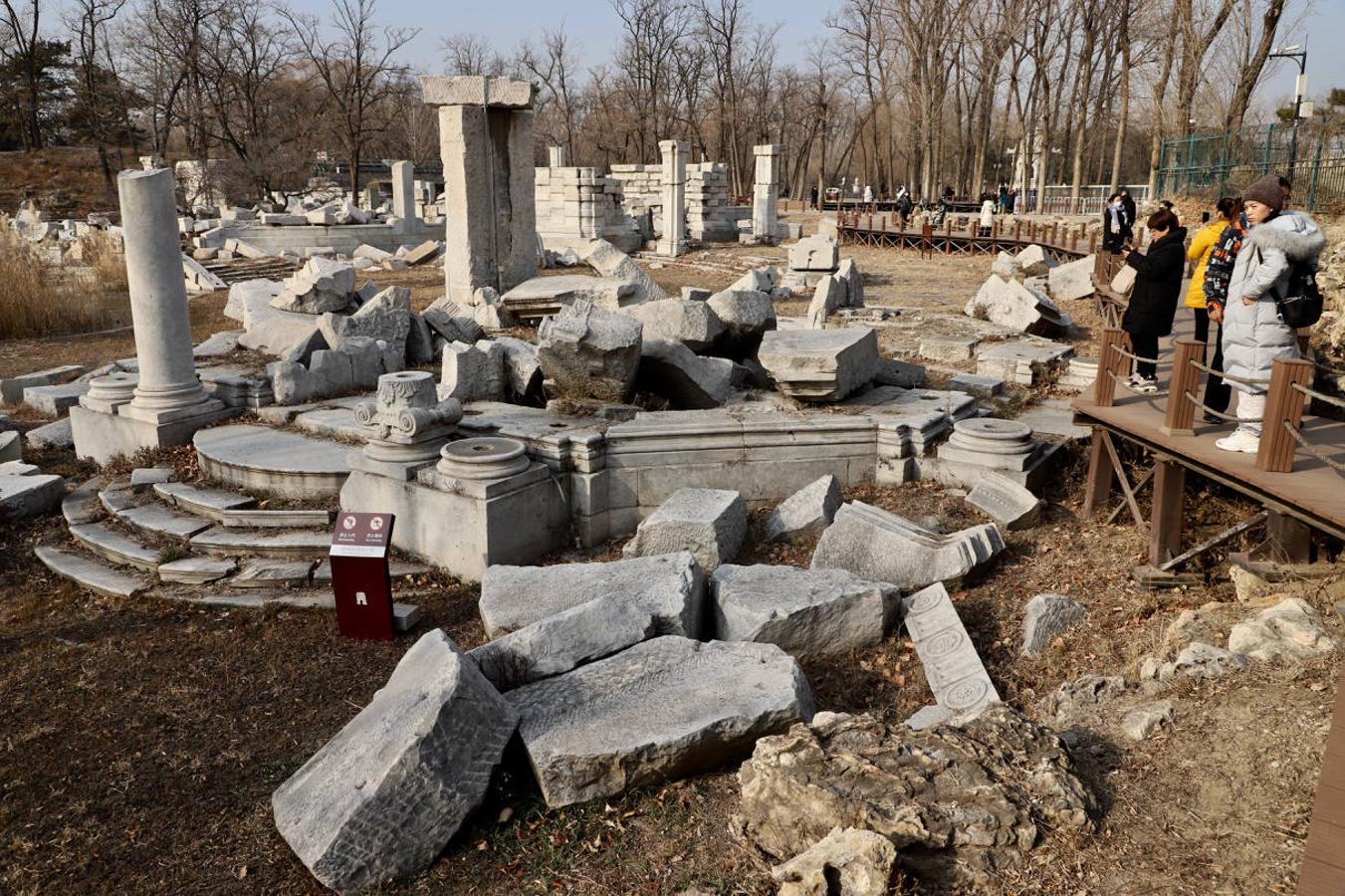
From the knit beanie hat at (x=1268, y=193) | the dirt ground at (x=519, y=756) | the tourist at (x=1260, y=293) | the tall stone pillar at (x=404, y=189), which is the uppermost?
the tall stone pillar at (x=404, y=189)

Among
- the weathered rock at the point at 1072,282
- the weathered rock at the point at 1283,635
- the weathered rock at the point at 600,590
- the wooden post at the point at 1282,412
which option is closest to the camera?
the weathered rock at the point at 1283,635

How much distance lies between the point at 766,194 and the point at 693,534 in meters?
24.6

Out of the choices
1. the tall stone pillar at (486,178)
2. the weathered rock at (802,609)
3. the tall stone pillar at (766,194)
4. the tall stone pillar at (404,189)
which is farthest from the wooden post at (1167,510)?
the tall stone pillar at (404,189)

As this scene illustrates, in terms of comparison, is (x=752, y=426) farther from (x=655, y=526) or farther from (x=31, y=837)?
(x=31, y=837)

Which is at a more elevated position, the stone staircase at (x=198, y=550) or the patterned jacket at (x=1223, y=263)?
the patterned jacket at (x=1223, y=263)

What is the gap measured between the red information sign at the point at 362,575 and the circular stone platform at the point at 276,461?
1.74 meters

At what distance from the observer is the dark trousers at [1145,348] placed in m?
7.62

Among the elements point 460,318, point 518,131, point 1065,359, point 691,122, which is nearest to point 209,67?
point 691,122

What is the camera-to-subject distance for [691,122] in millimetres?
46938

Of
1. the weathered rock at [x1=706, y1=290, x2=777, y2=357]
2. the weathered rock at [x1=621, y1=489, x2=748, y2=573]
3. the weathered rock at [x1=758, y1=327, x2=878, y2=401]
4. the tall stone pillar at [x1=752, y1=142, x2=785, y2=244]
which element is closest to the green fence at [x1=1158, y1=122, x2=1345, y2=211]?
the tall stone pillar at [x1=752, y1=142, x2=785, y2=244]

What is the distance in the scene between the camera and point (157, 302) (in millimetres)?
8492

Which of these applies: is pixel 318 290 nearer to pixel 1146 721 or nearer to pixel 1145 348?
pixel 1145 348

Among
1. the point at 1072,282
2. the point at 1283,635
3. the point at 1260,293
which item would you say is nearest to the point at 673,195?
the point at 1072,282

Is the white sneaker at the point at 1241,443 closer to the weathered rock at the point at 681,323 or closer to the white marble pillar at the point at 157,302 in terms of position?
the weathered rock at the point at 681,323
